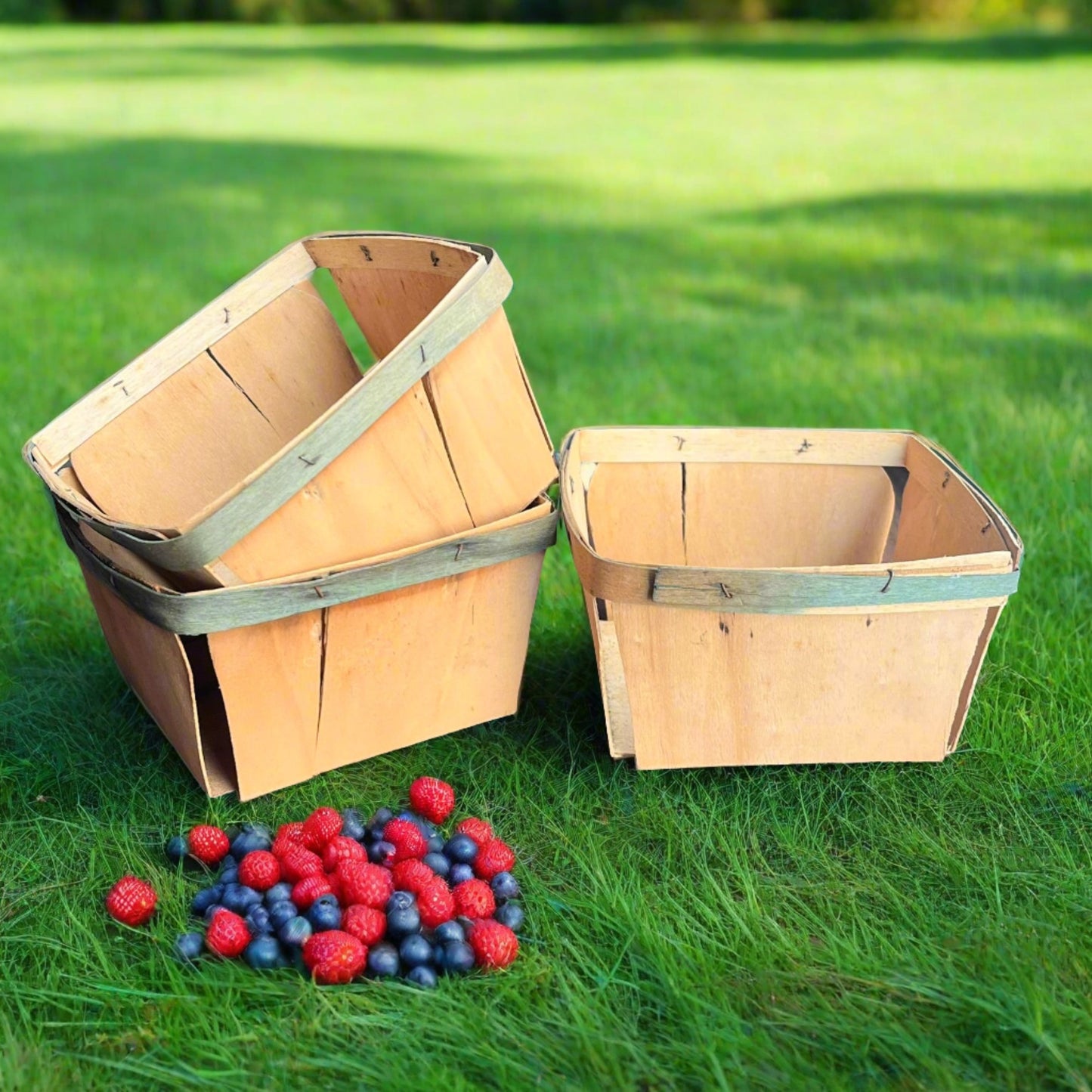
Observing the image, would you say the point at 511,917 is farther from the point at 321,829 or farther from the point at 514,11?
the point at 514,11

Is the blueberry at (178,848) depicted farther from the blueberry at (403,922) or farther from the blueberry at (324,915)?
the blueberry at (403,922)

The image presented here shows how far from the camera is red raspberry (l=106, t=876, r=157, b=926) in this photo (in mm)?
1797

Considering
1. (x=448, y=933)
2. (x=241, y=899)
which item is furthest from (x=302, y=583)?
(x=448, y=933)

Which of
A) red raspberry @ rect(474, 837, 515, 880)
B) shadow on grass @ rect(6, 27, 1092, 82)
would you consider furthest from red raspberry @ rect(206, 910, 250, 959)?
shadow on grass @ rect(6, 27, 1092, 82)

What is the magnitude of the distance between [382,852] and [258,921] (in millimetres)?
214

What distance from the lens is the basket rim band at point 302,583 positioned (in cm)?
189

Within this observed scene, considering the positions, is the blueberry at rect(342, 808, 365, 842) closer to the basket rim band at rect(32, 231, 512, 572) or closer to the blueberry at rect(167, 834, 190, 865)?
the blueberry at rect(167, 834, 190, 865)

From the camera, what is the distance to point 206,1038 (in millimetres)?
1614

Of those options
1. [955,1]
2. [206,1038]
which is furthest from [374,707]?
[955,1]

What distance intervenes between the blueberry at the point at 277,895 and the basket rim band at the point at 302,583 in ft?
1.31

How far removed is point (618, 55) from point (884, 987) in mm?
A: 19653

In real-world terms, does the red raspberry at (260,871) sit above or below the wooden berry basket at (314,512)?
below

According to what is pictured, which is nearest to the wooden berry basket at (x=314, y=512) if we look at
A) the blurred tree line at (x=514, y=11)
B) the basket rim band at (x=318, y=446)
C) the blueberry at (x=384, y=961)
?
the basket rim band at (x=318, y=446)

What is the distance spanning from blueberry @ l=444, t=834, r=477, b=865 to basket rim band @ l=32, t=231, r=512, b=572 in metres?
0.55
